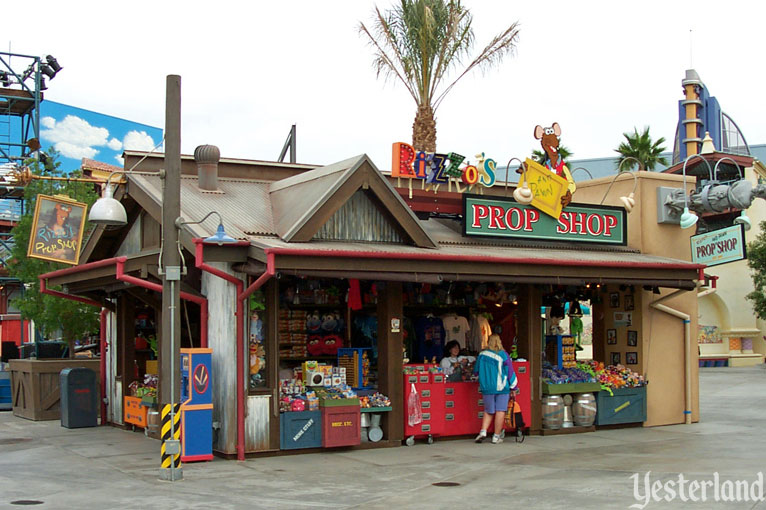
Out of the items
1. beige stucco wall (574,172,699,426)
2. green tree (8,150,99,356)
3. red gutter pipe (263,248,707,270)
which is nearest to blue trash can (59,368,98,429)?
green tree (8,150,99,356)

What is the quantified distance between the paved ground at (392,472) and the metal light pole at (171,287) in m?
0.49

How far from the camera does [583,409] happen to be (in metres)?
17.3

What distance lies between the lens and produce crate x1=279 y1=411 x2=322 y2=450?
14.2 m

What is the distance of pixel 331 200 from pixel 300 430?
368cm

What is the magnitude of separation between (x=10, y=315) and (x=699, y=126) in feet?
113

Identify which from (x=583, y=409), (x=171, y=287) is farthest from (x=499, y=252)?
(x=171, y=287)

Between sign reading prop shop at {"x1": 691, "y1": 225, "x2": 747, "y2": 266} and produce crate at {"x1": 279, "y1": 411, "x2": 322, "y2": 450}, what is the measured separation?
8.69 m

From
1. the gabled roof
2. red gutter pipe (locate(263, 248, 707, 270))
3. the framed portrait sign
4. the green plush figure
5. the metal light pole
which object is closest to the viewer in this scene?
the metal light pole

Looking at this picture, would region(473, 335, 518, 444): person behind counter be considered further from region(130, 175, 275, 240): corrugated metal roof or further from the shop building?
region(130, 175, 275, 240): corrugated metal roof

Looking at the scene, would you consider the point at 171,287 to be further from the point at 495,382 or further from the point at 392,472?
the point at 495,382

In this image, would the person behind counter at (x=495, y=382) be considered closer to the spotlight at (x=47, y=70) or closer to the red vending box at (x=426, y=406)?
the red vending box at (x=426, y=406)

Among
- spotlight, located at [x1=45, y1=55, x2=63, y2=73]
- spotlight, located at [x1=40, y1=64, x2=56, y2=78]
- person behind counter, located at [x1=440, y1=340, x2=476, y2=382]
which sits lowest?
person behind counter, located at [x1=440, y1=340, x2=476, y2=382]

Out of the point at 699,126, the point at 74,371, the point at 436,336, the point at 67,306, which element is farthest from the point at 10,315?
the point at 699,126

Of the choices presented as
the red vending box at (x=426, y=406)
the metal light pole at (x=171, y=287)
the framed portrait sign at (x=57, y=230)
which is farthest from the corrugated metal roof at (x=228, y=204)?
the red vending box at (x=426, y=406)
